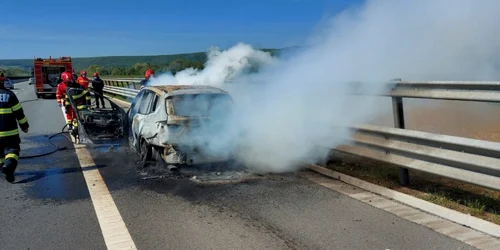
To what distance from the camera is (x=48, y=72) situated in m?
29.6

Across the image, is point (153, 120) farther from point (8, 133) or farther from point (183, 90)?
point (8, 133)

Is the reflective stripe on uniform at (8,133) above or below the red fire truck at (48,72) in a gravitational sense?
below

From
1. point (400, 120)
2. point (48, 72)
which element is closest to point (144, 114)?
point (400, 120)

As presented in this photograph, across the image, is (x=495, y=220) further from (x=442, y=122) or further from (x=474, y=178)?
(x=442, y=122)

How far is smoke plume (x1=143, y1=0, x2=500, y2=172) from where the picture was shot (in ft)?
20.5

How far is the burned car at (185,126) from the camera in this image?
251 inches

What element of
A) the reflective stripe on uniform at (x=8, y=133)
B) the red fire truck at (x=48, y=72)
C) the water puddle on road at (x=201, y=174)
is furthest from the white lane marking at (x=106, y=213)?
the red fire truck at (x=48, y=72)

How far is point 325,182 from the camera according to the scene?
230 inches

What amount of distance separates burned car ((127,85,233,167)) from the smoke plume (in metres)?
0.07

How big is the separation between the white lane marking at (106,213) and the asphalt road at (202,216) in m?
0.07

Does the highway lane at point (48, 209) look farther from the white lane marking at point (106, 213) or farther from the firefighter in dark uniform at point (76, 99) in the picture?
the firefighter in dark uniform at point (76, 99)

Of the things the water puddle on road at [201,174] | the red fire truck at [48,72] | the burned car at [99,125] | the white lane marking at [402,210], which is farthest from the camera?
the red fire truck at [48,72]

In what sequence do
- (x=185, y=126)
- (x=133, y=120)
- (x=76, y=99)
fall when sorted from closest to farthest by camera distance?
1. (x=185, y=126)
2. (x=133, y=120)
3. (x=76, y=99)

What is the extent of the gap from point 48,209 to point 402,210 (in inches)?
158
